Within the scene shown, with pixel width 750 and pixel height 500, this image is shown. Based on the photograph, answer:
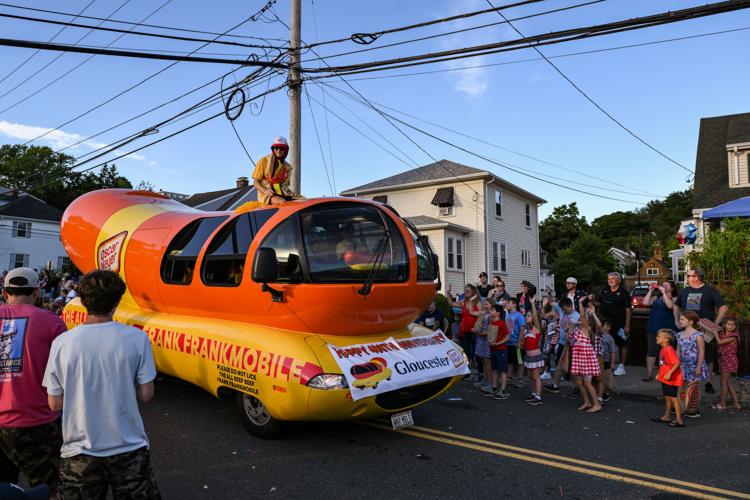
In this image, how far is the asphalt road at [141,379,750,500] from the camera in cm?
413

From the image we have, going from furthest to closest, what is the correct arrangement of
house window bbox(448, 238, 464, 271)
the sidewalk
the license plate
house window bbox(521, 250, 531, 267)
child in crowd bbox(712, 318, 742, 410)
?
house window bbox(521, 250, 531, 267) → house window bbox(448, 238, 464, 271) → the sidewalk → child in crowd bbox(712, 318, 742, 410) → the license plate

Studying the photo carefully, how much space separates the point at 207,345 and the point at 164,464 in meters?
1.35

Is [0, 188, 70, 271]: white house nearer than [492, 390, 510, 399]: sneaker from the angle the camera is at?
No

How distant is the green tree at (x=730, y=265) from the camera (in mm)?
10398

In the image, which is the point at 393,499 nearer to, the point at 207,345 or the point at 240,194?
the point at 207,345

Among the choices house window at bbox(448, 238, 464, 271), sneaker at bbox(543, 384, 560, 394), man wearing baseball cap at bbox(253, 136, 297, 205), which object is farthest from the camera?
house window at bbox(448, 238, 464, 271)

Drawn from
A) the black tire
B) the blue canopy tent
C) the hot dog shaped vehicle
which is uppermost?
the blue canopy tent

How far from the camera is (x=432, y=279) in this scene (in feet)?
19.9

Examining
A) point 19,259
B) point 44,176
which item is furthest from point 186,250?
point 44,176

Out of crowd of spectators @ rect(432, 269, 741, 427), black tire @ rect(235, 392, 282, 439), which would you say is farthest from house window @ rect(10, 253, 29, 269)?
black tire @ rect(235, 392, 282, 439)

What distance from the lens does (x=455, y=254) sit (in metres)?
25.2

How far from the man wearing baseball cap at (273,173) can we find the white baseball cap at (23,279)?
11.7 ft

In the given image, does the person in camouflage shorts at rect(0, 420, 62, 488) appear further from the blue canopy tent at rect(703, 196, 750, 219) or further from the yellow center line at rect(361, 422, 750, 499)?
the blue canopy tent at rect(703, 196, 750, 219)

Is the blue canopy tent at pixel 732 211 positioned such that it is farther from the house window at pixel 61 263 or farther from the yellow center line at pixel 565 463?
the house window at pixel 61 263
